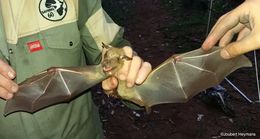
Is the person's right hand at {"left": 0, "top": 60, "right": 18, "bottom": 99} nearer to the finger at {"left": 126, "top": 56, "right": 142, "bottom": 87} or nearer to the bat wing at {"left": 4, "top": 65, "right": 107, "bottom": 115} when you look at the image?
the bat wing at {"left": 4, "top": 65, "right": 107, "bottom": 115}

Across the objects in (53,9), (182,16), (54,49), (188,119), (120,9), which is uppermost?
(53,9)

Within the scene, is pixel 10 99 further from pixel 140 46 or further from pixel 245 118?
pixel 140 46

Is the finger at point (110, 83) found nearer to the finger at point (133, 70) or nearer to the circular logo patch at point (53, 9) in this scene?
the finger at point (133, 70)

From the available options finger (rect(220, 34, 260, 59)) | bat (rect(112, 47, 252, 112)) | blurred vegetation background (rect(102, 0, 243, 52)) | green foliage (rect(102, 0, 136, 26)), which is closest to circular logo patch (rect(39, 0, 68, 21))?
bat (rect(112, 47, 252, 112))

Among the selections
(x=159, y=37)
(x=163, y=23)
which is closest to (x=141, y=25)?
(x=163, y=23)

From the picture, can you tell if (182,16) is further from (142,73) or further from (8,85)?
(8,85)

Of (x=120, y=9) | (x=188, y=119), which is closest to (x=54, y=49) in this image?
(x=188, y=119)

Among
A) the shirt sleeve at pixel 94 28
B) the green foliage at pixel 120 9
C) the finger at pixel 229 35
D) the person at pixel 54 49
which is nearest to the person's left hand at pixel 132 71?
Result: the person at pixel 54 49
